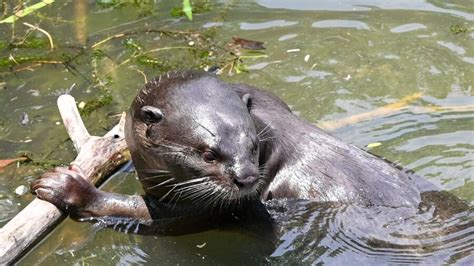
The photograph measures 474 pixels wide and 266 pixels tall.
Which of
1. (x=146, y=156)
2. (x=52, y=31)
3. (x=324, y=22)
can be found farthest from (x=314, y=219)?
(x=52, y=31)

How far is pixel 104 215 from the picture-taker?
205 inches

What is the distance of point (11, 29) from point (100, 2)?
0.89 metres

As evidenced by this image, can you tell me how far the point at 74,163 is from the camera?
17.2 ft

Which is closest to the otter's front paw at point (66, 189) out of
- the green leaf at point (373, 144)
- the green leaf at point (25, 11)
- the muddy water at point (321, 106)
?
the muddy water at point (321, 106)

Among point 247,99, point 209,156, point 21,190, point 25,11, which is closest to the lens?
point 209,156

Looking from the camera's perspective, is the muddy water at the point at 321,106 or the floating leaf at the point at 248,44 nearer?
the muddy water at the point at 321,106

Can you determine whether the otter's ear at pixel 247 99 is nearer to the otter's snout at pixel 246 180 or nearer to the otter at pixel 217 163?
the otter at pixel 217 163

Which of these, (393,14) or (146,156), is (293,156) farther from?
(393,14)

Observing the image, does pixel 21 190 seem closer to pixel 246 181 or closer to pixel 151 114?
pixel 151 114

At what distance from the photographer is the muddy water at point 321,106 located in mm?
4922

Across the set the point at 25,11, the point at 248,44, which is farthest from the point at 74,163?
the point at 248,44

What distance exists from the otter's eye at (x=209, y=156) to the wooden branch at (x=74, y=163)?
106cm

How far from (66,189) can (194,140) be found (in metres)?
0.94

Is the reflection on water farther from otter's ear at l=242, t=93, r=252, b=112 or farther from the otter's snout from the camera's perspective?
the otter's snout
